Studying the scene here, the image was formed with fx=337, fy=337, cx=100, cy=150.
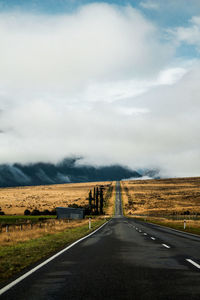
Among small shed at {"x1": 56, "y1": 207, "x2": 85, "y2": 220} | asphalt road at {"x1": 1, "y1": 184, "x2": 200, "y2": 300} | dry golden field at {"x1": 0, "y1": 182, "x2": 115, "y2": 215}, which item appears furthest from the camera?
dry golden field at {"x1": 0, "y1": 182, "x2": 115, "y2": 215}

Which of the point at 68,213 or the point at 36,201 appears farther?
the point at 36,201

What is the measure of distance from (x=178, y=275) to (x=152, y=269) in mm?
989

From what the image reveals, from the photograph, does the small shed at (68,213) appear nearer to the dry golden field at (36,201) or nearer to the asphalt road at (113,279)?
the dry golden field at (36,201)

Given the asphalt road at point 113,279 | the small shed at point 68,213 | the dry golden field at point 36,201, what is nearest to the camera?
the asphalt road at point 113,279

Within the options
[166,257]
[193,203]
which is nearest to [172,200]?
[193,203]

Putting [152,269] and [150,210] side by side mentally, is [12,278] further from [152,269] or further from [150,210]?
[150,210]

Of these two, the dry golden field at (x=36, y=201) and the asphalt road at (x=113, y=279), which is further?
the dry golden field at (x=36, y=201)

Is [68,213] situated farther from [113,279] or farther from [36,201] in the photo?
[113,279]

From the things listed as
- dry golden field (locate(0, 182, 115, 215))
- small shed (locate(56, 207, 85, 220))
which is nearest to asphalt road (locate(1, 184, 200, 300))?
small shed (locate(56, 207, 85, 220))

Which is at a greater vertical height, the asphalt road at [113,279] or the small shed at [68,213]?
the asphalt road at [113,279]

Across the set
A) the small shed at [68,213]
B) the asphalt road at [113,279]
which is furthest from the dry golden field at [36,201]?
the asphalt road at [113,279]

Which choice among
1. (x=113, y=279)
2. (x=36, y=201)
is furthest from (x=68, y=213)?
(x=113, y=279)

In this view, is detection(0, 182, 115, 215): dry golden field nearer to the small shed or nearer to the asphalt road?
the small shed

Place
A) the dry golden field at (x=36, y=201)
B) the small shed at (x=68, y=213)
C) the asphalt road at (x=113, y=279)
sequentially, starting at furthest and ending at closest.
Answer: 1. the dry golden field at (x=36, y=201)
2. the small shed at (x=68, y=213)
3. the asphalt road at (x=113, y=279)
